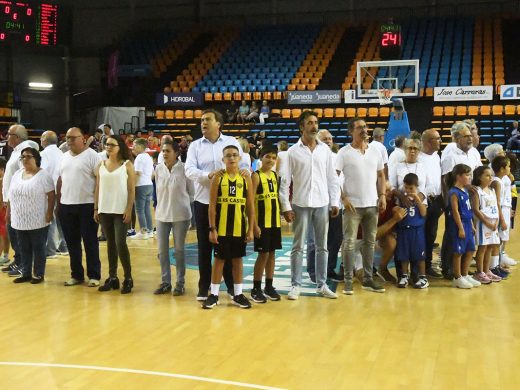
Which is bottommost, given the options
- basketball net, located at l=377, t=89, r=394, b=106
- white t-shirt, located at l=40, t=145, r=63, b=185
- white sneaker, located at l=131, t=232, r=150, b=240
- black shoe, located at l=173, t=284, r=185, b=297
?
black shoe, located at l=173, t=284, r=185, b=297

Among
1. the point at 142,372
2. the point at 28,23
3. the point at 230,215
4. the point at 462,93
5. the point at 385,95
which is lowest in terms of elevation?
the point at 142,372

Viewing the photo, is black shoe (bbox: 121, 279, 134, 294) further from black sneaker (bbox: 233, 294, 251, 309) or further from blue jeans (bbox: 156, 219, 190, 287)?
black sneaker (bbox: 233, 294, 251, 309)

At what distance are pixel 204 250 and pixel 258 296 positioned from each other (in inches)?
25.2

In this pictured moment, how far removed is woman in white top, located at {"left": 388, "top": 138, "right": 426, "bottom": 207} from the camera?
20.0 feet

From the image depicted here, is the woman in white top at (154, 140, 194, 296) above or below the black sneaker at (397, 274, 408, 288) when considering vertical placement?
above

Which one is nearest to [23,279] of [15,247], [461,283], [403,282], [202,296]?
[15,247]

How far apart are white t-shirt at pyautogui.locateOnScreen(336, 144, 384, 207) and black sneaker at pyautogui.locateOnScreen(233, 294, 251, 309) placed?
1366mm

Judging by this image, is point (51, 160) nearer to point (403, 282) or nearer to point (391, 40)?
point (403, 282)

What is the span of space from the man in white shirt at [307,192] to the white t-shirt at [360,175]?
171 millimetres

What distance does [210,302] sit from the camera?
17.4 feet

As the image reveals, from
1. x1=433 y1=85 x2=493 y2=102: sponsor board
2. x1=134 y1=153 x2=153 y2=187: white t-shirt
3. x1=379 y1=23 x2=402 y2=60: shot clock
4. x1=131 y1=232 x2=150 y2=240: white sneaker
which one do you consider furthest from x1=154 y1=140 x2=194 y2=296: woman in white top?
x1=433 y1=85 x2=493 y2=102: sponsor board

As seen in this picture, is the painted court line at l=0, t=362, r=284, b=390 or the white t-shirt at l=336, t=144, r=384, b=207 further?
the white t-shirt at l=336, t=144, r=384, b=207

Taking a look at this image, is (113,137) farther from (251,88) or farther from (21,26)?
(251,88)

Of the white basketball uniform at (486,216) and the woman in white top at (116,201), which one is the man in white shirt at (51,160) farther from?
the white basketball uniform at (486,216)
